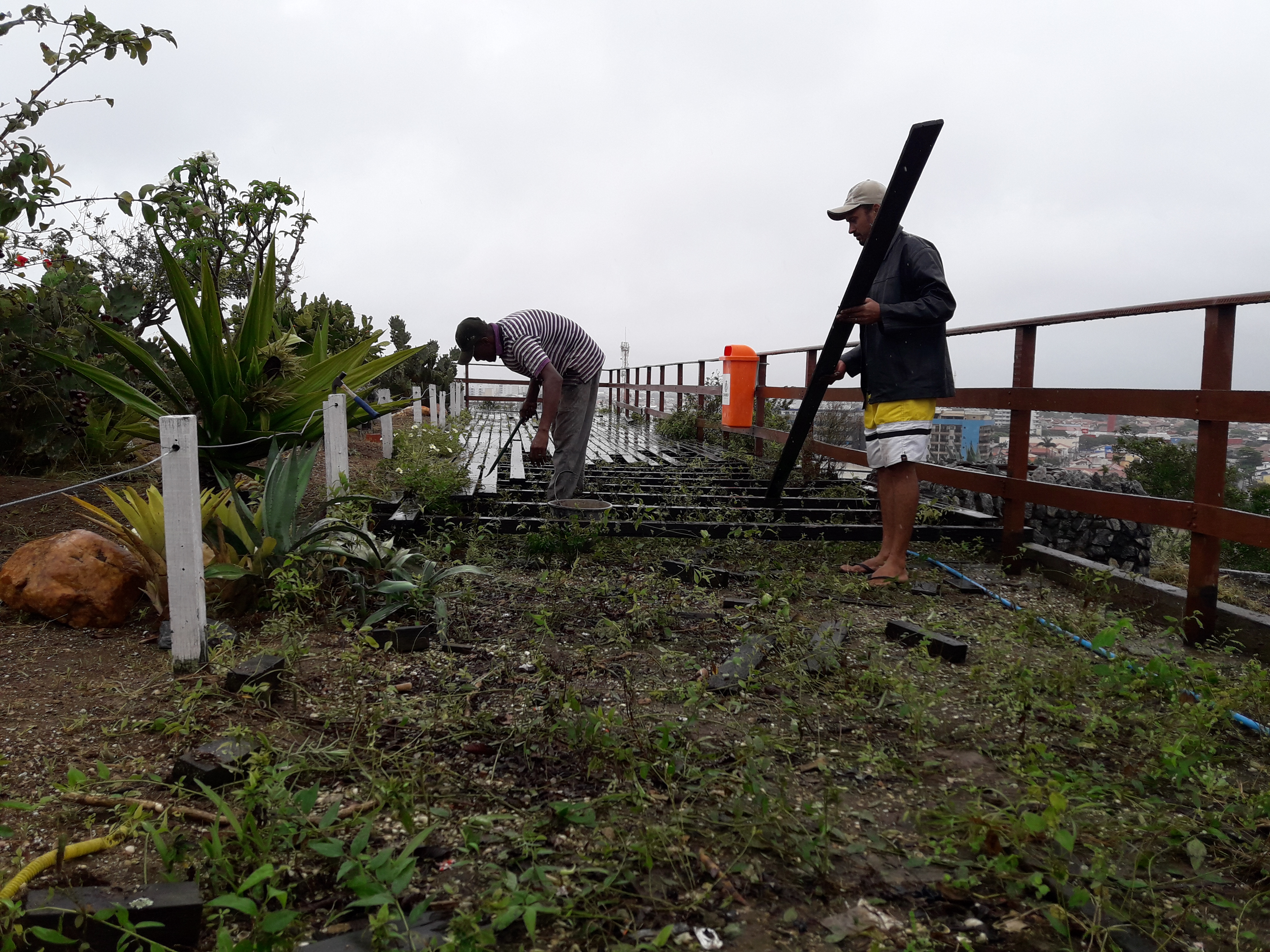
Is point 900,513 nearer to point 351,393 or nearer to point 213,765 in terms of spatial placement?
point 351,393

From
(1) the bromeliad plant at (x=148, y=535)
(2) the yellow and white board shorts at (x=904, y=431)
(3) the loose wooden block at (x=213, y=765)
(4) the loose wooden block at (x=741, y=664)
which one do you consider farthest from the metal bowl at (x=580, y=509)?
(3) the loose wooden block at (x=213, y=765)

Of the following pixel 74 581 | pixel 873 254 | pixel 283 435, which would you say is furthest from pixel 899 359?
pixel 74 581

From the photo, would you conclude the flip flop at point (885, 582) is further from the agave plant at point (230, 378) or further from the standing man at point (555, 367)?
the agave plant at point (230, 378)

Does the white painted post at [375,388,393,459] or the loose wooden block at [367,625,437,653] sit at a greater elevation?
the white painted post at [375,388,393,459]

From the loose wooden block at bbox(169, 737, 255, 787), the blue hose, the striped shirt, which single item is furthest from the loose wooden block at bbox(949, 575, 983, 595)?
the loose wooden block at bbox(169, 737, 255, 787)

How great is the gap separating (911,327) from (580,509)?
2.19 meters

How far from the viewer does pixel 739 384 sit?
984 cm

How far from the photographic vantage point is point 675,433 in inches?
493

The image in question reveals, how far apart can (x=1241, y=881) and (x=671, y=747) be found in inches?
52.6

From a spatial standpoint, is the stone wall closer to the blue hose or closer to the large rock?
the blue hose

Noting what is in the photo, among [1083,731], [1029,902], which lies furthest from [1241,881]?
[1083,731]

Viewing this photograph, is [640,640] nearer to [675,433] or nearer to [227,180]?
[227,180]

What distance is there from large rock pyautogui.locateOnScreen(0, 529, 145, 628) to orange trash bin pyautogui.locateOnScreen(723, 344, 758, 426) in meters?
7.39

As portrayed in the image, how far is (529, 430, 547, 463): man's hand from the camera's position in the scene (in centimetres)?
528
